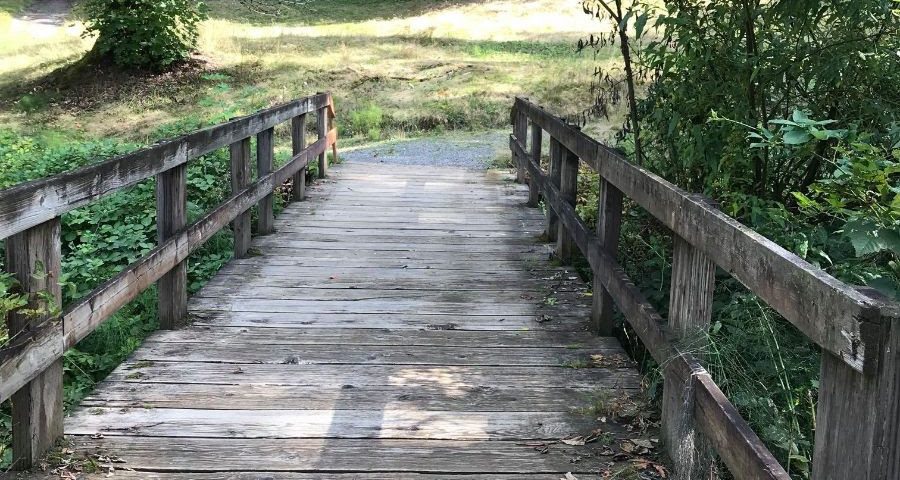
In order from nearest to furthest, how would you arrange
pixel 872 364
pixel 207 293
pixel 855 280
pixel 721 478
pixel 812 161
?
1. pixel 872 364
2. pixel 721 478
3. pixel 855 280
4. pixel 812 161
5. pixel 207 293

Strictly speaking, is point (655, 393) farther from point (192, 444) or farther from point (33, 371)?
point (33, 371)

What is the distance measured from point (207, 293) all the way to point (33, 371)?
8.87ft

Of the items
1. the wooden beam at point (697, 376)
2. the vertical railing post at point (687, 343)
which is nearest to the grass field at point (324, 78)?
the wooden beam at point (697, 376)

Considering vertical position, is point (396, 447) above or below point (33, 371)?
below

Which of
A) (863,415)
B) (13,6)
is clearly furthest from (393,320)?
(13,6)

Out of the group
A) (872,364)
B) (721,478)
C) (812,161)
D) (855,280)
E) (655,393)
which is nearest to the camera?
(872,364)

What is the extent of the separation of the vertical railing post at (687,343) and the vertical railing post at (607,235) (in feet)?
4.21

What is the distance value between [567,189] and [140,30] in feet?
64.6

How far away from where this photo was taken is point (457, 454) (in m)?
3.46

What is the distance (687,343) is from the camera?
10.5ft

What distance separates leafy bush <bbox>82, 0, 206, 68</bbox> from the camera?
888 inches

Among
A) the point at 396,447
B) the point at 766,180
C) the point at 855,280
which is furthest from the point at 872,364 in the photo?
the point at 766,180

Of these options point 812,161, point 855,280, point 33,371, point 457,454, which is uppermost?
point 812,161

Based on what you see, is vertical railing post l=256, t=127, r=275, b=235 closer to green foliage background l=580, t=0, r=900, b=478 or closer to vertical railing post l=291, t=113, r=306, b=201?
vertical railing post l=291, t=113, r=306, b=201
